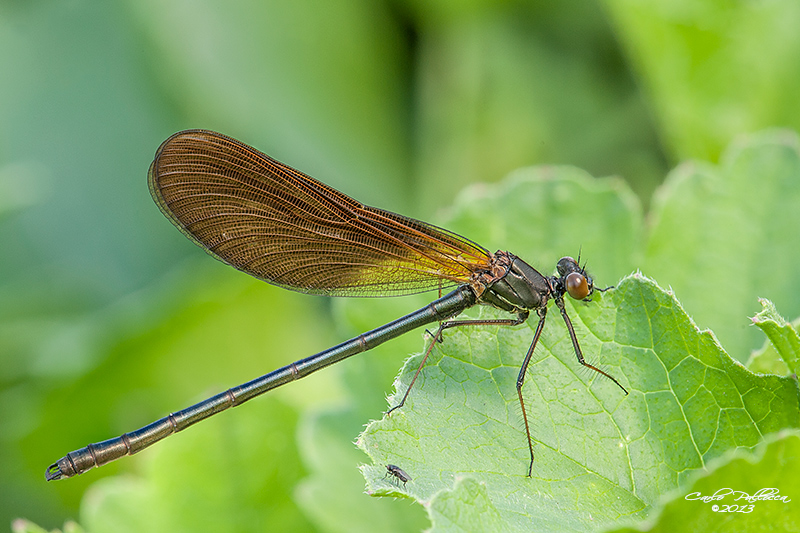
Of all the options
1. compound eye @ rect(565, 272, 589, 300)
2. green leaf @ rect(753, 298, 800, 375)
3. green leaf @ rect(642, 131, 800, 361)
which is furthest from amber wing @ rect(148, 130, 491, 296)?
green leaf @ rect(753, 298, 800, 375)

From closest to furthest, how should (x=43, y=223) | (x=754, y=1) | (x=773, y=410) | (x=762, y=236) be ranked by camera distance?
(x=773, y=410), (x=762, y=236), (x=754, y=1), (x=43, y=223)

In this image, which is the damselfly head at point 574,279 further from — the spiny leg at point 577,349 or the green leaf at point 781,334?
the green leaf at point 781,334

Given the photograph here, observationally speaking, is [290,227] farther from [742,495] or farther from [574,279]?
[742,495]

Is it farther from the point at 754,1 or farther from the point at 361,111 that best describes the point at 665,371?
the point at 361,111

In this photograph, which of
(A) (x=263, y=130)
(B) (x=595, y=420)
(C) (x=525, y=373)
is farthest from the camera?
Result: (A) (x=263, y=130)

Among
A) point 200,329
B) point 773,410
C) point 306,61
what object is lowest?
point 773,410

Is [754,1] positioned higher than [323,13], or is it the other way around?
[323,13]

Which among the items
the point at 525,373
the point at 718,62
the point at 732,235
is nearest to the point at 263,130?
the point at 718,62

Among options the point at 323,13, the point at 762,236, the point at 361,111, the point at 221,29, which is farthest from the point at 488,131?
the point at 762,236
